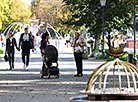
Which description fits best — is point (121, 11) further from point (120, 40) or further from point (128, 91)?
point (128, 91)

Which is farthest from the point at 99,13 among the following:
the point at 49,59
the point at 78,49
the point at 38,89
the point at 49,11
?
the point at 49,11

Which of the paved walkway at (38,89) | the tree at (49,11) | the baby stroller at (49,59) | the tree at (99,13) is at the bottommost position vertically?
the paved walkway at (38,89)

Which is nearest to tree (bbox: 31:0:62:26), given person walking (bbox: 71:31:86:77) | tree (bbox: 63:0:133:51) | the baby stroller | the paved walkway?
tree (bbox: 63:0:133:51)

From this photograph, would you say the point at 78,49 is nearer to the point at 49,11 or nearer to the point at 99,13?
the point at 99,13

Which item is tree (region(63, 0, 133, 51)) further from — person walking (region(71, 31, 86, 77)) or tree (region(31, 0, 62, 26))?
tree (region(31, 0, 62, 26))

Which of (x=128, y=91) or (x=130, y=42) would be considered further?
(x=130, y=42)

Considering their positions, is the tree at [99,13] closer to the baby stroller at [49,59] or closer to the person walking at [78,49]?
the person walking at [78,49]

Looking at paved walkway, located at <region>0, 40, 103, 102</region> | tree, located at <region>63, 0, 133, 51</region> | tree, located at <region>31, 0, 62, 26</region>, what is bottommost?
paved walkway, located at <region>0, 40, 103, 102</region>

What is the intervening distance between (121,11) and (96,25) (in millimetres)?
2156

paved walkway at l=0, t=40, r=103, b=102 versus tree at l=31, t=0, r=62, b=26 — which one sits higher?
tree at l=31, t=0, r=62, b=26

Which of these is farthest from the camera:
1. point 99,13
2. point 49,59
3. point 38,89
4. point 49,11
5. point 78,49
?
point 49,11

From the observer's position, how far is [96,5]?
120 feet

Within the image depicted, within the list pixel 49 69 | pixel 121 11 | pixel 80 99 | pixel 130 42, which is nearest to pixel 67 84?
pixel 49 69

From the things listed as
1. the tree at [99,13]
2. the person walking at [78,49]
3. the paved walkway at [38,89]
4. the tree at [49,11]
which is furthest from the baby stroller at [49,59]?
the tree at [49,11]
